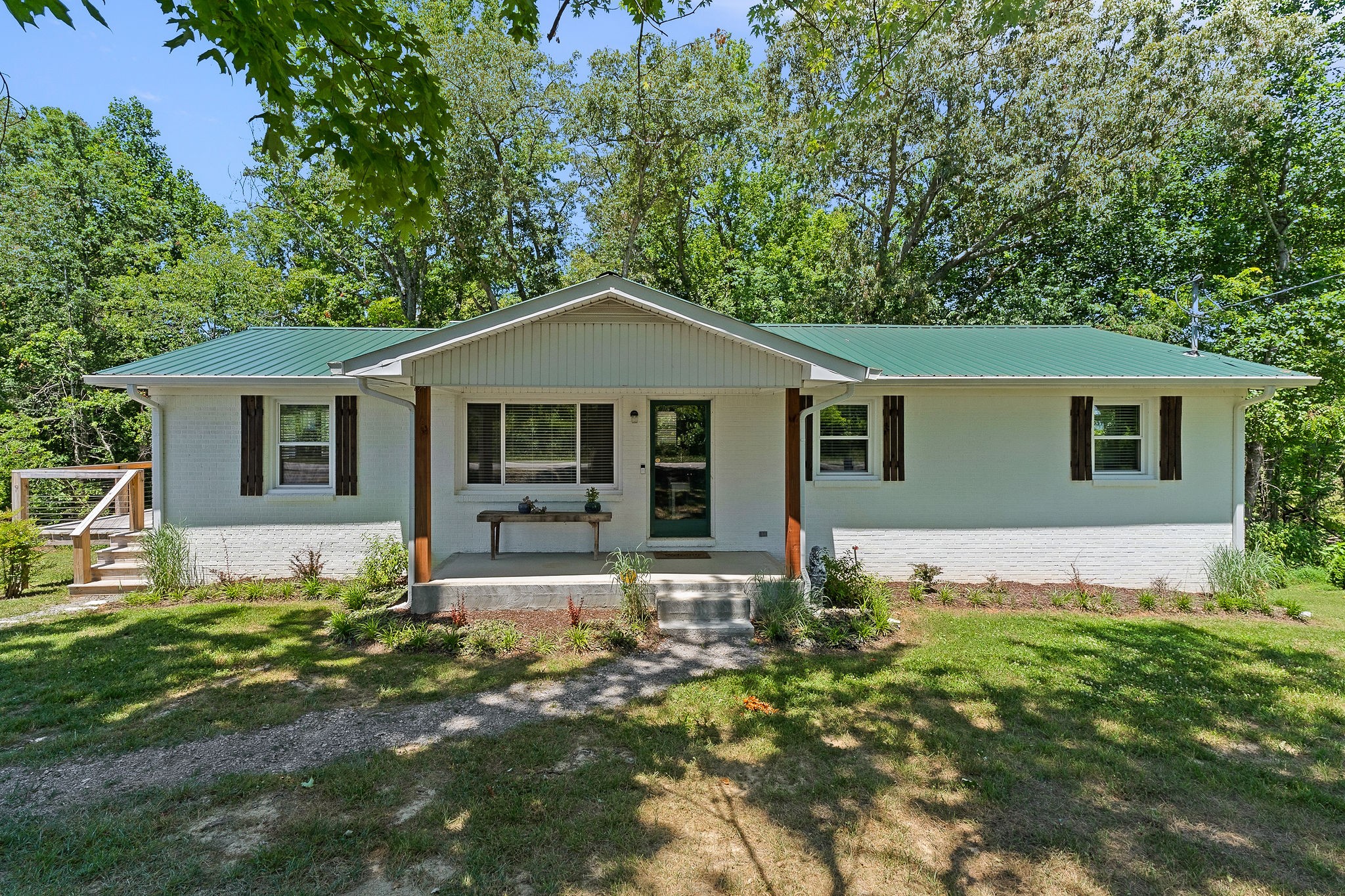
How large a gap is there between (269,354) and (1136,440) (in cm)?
1351

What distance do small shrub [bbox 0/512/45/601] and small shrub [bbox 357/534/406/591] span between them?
8.35 feet

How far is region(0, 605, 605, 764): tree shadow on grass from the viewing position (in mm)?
4387

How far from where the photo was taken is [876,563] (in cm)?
869

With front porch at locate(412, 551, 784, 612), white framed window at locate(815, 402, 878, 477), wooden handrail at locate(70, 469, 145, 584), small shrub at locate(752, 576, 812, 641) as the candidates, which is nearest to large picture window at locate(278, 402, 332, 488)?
wooden handrail at locate(70, 469, 145, 584)

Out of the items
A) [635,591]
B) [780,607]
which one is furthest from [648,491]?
[780,607]

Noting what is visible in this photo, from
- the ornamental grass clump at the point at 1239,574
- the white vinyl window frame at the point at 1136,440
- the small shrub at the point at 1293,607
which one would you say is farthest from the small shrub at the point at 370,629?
the small shrub at the point at 1293,607

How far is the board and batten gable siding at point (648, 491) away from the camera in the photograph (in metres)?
8.72

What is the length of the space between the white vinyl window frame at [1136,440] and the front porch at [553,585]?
212 inches

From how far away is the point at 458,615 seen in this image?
260 inches

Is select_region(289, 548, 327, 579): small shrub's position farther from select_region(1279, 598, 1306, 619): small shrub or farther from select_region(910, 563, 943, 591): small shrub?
select_region(1279, 598, 1306, 619): small shrub

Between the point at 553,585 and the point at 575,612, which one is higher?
the point at 553,585

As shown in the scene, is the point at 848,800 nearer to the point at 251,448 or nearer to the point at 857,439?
the point at 857,439

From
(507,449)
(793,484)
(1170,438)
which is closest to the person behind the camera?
(793,484)

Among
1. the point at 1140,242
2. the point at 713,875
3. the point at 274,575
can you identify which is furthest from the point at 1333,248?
the point at 274,575
